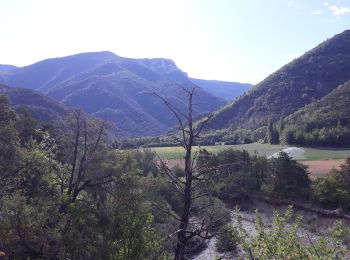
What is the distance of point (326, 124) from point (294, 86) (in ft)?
185

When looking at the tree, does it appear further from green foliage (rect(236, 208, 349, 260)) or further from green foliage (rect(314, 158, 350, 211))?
green foliage (rect(314, 158, 350, 211))

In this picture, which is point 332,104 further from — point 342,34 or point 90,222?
point 90,222

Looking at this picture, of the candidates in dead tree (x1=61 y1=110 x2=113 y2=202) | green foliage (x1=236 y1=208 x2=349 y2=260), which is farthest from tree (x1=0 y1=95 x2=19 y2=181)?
green foliage (x1=236 y1=208 x2=349 y2=260)

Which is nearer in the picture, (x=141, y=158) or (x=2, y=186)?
(x=2, y=186)

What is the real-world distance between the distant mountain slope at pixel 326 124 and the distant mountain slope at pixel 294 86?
24942 millimetres

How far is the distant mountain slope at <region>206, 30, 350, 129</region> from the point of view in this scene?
453ft

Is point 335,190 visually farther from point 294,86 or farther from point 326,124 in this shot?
point 294,86

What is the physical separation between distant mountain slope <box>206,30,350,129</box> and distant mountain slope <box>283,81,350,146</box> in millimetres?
24942

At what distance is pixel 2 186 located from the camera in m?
19.0

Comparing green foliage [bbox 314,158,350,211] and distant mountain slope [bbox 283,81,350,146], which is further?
distant mountain slope [bbox 283,81,350,146]

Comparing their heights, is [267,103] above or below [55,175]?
above

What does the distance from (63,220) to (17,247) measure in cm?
248

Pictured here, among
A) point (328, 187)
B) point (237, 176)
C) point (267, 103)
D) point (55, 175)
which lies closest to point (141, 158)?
point (237, 176)

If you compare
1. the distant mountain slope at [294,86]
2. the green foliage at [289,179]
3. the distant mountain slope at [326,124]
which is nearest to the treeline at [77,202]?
the green foliage at [289,179]
